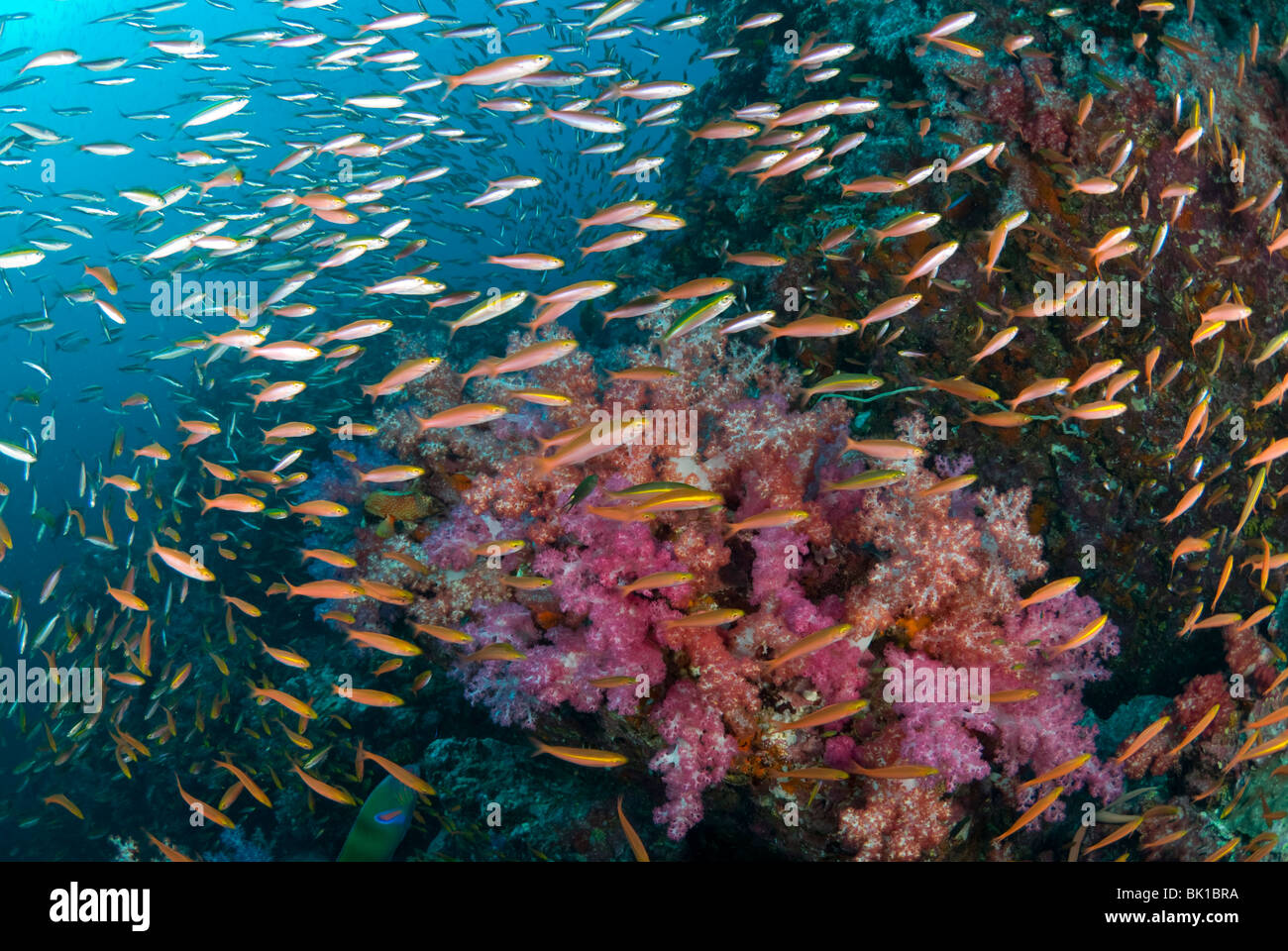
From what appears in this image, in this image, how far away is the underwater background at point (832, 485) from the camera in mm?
3568

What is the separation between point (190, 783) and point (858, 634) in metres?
10.0

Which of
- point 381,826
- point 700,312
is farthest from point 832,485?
point 381,826

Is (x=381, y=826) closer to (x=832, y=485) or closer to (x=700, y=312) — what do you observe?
(x=832, y=485)

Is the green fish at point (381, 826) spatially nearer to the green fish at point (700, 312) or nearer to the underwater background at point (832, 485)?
the underwater background at point (832, 485)

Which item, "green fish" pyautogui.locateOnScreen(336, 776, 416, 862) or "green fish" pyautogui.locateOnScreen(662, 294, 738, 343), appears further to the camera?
"green fish" pyautogui.locateOnScreen(336, 776, 416, 862)

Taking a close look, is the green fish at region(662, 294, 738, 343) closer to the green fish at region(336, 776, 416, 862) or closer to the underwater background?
the underwater background

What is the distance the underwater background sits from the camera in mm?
3568

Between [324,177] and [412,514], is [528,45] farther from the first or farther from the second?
[412,514]

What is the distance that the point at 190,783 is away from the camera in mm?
8586

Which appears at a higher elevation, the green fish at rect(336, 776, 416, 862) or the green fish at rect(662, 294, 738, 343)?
the green fish at rect(662, 294, 738, 343)

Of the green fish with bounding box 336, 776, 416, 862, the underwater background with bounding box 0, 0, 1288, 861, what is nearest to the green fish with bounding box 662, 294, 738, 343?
the underwater background with bounding box 0, 0, 1288, 861

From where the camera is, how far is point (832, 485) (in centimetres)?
360
